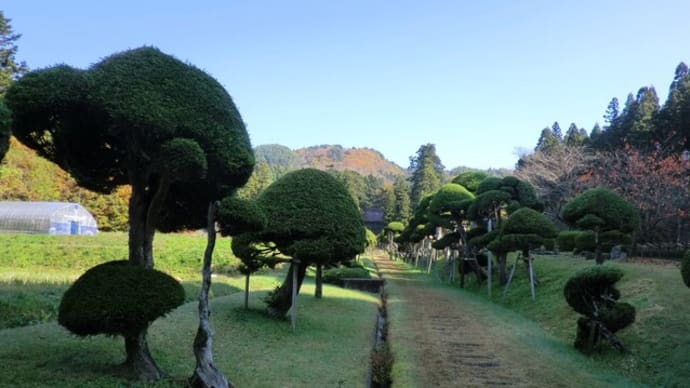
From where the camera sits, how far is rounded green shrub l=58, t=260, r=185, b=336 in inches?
220

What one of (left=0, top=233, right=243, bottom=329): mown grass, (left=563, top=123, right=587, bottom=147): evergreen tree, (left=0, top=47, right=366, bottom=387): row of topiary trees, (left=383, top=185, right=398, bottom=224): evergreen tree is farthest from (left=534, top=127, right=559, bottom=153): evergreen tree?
(left=0, top=47, right=366, bottom=387): row of topiary trees

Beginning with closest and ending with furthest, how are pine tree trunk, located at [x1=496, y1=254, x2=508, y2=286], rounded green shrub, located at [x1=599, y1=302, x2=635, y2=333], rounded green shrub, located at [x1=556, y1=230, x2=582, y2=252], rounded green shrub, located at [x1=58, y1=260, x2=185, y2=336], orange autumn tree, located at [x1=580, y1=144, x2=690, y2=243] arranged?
rounded green shrub, located at [x1=58, y1=260, x2=185, y2=336] < rounded green shrub, located at [x1=599, y1=302, x2=635, y2=333] < pine tree trunk, located at [x1=496, y1=254, x2=508, y2=286] < orange autumn tree, located at [x1=580, y1=144, x2=690, y2=243] < rounded green shrub, located at [x1=556, y1=230, x2=582, y2=252]

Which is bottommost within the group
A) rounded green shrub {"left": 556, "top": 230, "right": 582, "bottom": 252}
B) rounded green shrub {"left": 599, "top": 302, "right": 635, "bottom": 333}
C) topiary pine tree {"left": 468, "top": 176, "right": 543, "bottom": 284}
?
rounded green shrub {"left": 599, "top": 302, "right": 635, "bottom": 333}

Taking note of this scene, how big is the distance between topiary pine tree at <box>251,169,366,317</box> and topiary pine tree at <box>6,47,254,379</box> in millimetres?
4325

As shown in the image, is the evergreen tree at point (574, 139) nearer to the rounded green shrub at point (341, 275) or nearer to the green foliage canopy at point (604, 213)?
the rounded green shrub at point (341, 275)

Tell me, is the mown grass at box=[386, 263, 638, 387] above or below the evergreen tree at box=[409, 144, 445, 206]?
below

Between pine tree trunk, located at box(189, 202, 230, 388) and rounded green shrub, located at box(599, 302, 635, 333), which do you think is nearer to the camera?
pine tree trunk, located at box(189, 202, 230, 388)

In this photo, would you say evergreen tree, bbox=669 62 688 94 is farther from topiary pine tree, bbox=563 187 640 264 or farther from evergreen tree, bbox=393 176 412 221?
evergreen tree, bbox=393 176 412 221

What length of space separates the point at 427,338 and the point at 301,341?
9.42 feet

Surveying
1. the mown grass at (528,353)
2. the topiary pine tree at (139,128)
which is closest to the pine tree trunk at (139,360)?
the topiary pine tree at (139,128)

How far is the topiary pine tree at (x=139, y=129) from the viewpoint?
573cm

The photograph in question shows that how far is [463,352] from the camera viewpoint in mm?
9859

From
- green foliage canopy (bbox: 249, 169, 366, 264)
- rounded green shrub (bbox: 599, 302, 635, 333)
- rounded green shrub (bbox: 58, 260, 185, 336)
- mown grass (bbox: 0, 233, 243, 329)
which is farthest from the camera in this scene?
green foliage canopy (bbox: 249, 169, 366, 264)

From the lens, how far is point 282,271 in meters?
30.3
